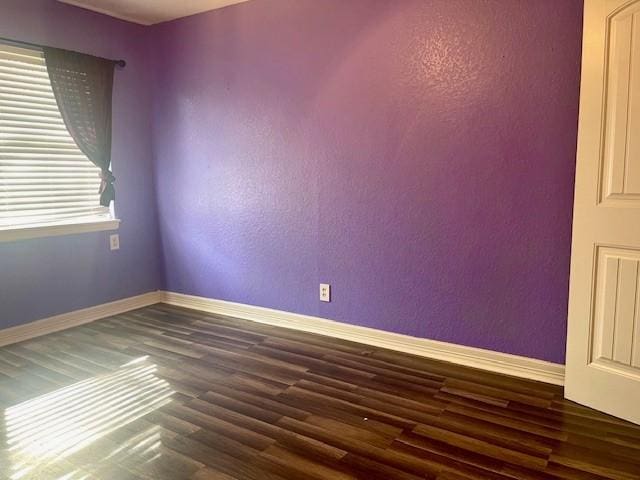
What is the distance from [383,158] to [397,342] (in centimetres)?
116

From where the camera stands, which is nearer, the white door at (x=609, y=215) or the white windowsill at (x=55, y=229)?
the white door at (x=609, y=215)

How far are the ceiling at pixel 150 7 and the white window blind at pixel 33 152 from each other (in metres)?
0.59

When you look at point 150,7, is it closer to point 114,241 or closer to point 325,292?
point 114,241

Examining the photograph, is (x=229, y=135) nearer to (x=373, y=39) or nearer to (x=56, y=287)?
(x=373, y=39)

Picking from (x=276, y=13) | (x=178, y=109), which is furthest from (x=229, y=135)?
(x=276, y=13)

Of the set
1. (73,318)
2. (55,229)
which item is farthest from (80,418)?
(55,229)

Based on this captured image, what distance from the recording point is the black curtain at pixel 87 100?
3.35 meters

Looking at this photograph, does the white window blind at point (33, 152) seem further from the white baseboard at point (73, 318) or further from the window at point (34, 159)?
the white baseboard at point (73, 318)

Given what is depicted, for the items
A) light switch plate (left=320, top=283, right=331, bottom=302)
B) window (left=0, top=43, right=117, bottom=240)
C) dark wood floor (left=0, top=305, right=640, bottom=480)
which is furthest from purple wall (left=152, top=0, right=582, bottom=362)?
window (left=0, top=43, right=117, bottom=240)

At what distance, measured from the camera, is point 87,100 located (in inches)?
139

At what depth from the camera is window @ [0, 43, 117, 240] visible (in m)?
3.16

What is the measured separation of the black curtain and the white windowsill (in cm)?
17

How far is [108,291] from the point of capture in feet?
12.6

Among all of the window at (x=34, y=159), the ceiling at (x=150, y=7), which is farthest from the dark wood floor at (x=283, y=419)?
the ceiling at (x=150, y=7)
